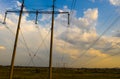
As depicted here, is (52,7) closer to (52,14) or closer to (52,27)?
(52,14)

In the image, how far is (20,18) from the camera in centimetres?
2967

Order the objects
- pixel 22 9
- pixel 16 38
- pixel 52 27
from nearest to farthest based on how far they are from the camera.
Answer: pixel 16 38 < pixel 22 9 < pixel 52 27

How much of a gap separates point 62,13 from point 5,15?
8226mm

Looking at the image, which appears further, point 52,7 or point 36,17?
point 52,7

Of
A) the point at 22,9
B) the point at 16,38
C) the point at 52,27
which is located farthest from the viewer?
the point at 52,27

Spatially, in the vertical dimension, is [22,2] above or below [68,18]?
above

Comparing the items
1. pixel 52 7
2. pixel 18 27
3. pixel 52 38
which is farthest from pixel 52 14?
pixel 18 27

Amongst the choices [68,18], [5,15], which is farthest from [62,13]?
[5,15]

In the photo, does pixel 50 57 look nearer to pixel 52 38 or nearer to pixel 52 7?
pixel 52 38

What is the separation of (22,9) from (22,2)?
1256mm

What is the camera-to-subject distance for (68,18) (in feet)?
97.8

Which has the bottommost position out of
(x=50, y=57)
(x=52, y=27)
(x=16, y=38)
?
(x=50, y=57)

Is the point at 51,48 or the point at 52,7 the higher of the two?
the point at 52,7

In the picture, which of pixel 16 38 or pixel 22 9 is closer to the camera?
pixel 16 38
